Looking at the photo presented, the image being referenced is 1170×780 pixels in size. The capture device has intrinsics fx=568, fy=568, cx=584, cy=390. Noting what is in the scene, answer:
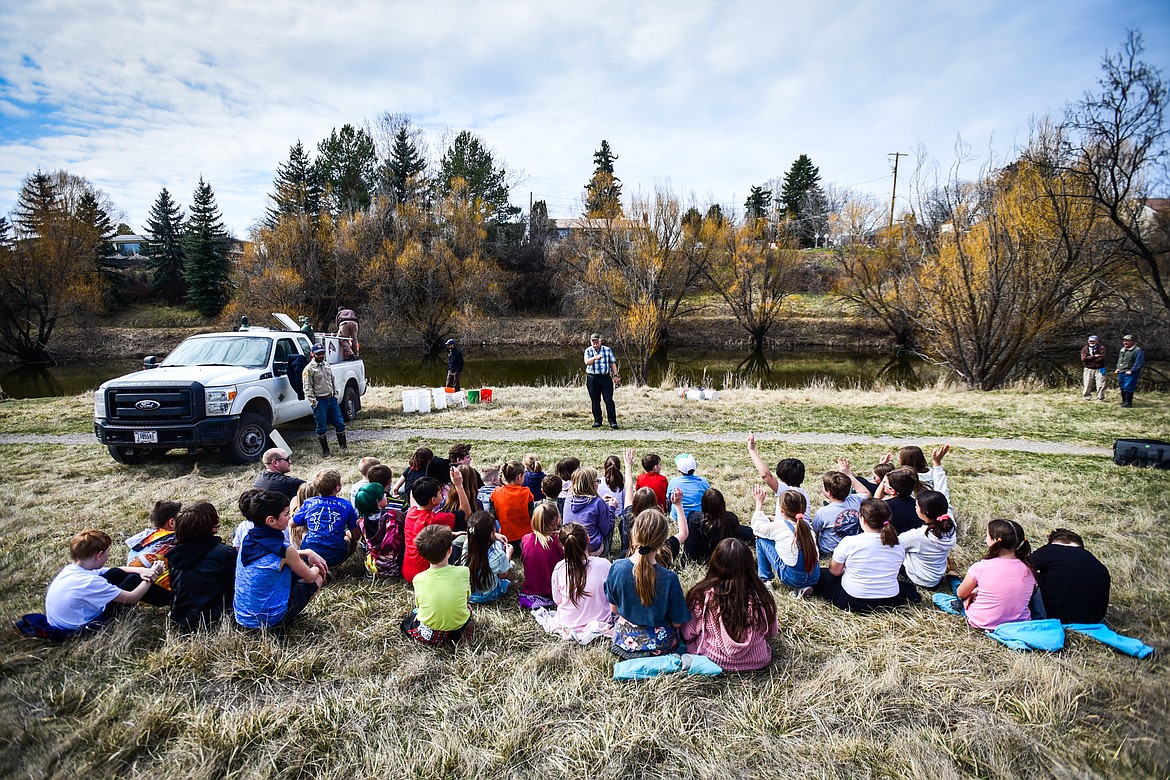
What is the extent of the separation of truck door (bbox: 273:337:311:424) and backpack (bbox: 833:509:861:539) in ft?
29.6

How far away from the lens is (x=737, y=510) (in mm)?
6617

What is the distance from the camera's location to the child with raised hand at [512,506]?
5.27 meters

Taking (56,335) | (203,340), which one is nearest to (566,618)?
(203,340)

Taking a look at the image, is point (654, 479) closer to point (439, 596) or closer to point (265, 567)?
point (439, 596)

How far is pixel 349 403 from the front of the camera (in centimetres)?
1245

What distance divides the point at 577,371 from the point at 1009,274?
16.4m

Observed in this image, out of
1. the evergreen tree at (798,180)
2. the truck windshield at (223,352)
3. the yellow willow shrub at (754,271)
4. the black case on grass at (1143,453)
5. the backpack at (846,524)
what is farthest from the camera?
the evergreen tree at (798,180)

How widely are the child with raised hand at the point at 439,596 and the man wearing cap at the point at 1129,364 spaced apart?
491 inches

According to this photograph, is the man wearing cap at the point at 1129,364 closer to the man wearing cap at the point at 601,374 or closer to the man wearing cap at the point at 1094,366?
the man wearing cap at the point at 1094,366

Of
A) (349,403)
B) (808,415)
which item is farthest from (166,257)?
(808,415)

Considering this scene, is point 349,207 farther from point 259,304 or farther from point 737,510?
point 737,510

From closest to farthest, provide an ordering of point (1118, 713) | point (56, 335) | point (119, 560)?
1. point (1118, 713)
2. point (119, 560)
3. point (56, 335)

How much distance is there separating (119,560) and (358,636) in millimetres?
2931

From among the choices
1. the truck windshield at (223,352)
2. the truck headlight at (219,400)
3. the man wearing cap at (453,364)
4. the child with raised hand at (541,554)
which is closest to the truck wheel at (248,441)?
the truck headlight at (219,400)
